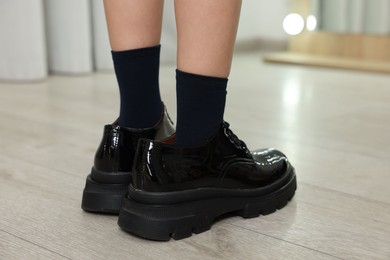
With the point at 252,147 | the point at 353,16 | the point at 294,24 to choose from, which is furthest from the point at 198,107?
the point at 294,24

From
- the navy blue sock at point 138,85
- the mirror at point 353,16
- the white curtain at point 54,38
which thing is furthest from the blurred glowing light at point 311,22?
the navy blue sock at point 138,85

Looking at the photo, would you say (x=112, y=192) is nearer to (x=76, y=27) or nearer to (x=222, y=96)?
(x=222, y=96)

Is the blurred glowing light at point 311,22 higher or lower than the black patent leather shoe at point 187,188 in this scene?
higher

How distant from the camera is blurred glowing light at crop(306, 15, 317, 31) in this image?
8.25 feet

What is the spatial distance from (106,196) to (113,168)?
38 millimetres

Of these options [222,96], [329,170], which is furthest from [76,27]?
[222,96]

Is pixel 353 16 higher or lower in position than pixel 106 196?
higher

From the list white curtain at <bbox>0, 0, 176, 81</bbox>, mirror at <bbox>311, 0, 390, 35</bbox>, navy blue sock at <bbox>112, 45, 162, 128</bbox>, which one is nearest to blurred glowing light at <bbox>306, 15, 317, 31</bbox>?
mirror at <bbox>311, 0, 390, 35</bbox>

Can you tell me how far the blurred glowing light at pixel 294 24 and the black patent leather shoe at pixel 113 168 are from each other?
6.38ft

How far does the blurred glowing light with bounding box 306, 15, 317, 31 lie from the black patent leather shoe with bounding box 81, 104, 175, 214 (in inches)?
75.8

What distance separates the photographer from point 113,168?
0.73m

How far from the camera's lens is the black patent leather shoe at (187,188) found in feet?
2.17

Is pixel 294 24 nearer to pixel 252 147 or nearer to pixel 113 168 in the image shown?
pixel 252 147

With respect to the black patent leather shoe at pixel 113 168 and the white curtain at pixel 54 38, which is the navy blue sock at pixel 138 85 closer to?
the black patent leather shoe at pixel 113 168
